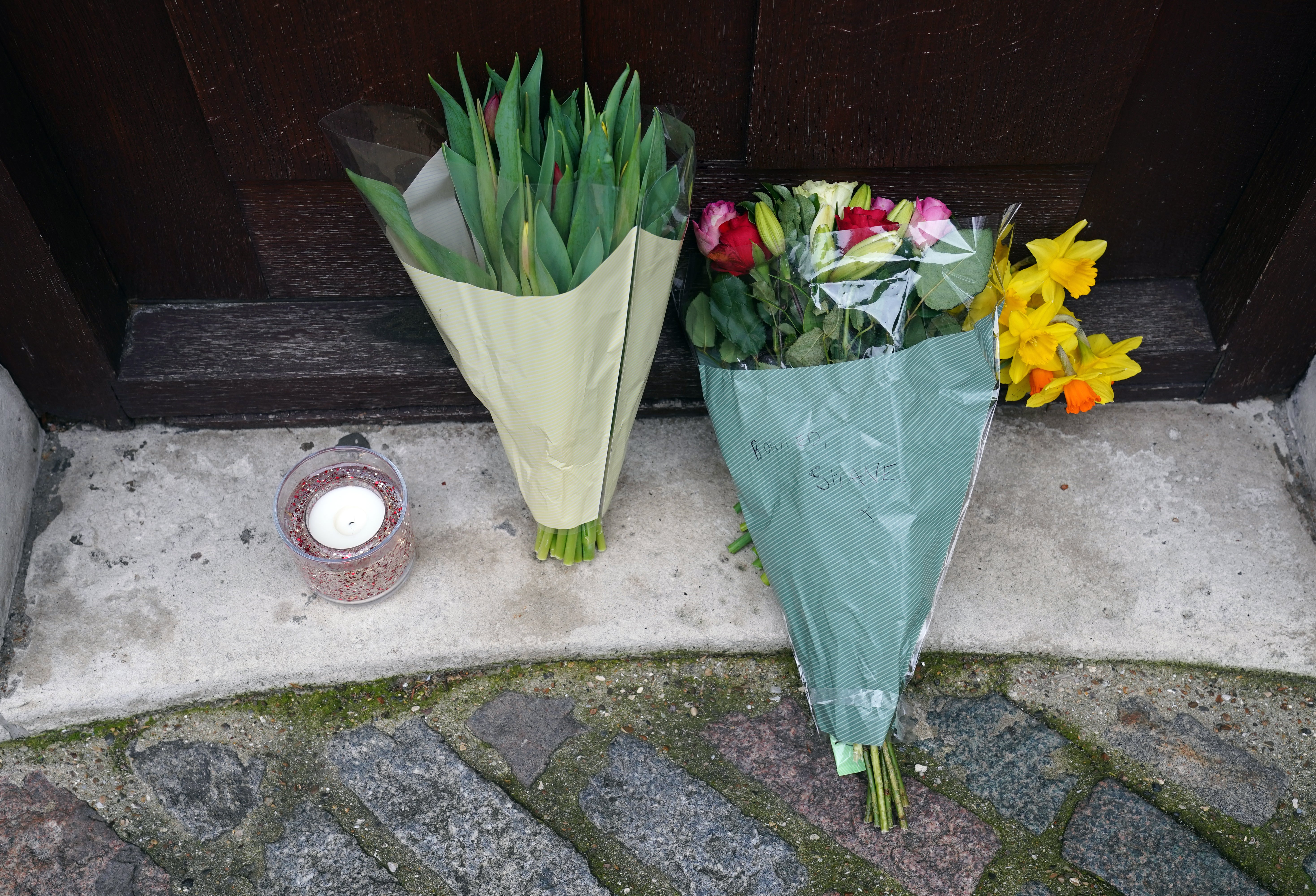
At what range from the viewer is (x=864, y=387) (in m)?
1.70

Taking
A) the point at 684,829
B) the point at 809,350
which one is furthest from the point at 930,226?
the point at 684,829

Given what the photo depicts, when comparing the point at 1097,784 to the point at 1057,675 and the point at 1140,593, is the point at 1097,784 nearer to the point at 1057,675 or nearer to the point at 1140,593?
the point at 1057,675

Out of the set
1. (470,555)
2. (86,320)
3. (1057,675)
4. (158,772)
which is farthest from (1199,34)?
(158,772)

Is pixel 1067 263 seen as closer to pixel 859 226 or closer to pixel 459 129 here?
pixel 859 226

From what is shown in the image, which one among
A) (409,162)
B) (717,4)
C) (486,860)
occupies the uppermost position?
(717,4)

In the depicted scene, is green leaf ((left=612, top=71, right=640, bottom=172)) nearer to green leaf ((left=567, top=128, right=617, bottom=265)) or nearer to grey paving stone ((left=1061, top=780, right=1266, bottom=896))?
green leaf ((left=567, top=128, right=617, bottom=265))

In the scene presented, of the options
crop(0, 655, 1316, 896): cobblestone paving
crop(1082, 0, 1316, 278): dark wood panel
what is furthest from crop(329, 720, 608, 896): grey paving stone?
crop(1082, 0, 1316, 278): dark wood panel

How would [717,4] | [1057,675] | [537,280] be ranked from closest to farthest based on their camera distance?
[537,280] → [717,4] → [1057,675]

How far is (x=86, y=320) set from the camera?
6.49ft

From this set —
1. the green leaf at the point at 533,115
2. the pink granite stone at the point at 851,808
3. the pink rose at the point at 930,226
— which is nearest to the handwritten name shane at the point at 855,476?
the pink rose at the point at 930,226

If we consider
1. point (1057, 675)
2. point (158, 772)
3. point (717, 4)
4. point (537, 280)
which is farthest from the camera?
point (1057, 675)

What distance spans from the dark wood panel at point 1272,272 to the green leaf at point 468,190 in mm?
1578

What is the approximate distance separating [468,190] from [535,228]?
0.16 meters

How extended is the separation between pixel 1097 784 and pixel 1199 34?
1434mm
